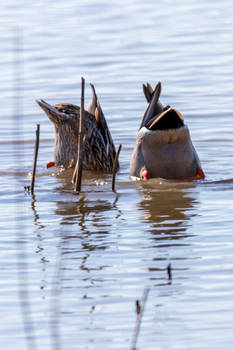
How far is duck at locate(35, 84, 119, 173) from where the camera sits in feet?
32.7

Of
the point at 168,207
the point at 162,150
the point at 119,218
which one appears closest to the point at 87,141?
the point at 162,150

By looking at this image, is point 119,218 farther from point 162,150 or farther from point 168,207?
point 162,150

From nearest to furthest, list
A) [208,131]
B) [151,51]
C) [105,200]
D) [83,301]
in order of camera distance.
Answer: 1. [83,301]
2. [105,200]
3. [208,131]
4. [151,51]

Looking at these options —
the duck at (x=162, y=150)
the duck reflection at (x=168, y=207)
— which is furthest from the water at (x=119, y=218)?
the duck at (x=162, y=150)

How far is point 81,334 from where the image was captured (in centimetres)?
485

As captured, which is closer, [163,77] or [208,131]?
[208,131]

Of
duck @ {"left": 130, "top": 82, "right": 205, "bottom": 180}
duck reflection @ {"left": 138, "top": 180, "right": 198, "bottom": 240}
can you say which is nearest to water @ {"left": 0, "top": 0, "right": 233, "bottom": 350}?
duck reflection @ {"left": 138, "top": 180, "right": 198, "bottom": 240}

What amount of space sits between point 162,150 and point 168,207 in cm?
125

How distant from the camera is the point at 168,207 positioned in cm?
774

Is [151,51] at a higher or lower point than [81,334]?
higher

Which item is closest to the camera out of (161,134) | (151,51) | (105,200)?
(105,200)

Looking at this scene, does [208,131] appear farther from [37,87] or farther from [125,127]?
[37,87]

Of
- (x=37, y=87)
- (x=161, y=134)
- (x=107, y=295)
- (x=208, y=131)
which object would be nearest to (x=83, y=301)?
(x=107, y=295)

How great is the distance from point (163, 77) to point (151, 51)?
6.66 feet
